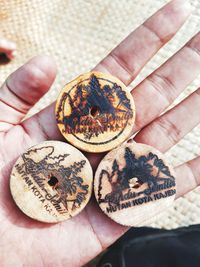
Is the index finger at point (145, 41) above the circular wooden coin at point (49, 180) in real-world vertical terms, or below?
above

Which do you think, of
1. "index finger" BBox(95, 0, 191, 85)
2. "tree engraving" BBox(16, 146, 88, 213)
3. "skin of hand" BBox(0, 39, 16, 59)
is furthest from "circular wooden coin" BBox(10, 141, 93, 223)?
"skin of hand" BBox(0, 39, 16, 59)

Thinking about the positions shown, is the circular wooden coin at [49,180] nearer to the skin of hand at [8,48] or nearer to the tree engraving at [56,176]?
the tree engraving at [56,176]

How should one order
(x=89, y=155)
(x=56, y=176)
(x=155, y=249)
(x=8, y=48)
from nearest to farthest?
(x=56, y=176)
(x=89, y=155)
(x=155, y=249)
(x=8, y=48)

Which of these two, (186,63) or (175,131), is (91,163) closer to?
(175,131)

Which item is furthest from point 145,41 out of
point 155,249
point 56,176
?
point 155,249

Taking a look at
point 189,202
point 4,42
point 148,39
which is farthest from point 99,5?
point 189,202

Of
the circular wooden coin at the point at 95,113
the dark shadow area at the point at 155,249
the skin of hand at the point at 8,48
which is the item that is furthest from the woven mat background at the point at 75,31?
the circular wooden coin at the point at 95,113

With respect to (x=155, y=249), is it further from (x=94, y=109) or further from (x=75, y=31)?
(x=75, y=31)

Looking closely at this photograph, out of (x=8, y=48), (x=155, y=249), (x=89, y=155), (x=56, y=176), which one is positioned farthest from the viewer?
(x=8, y=48)
